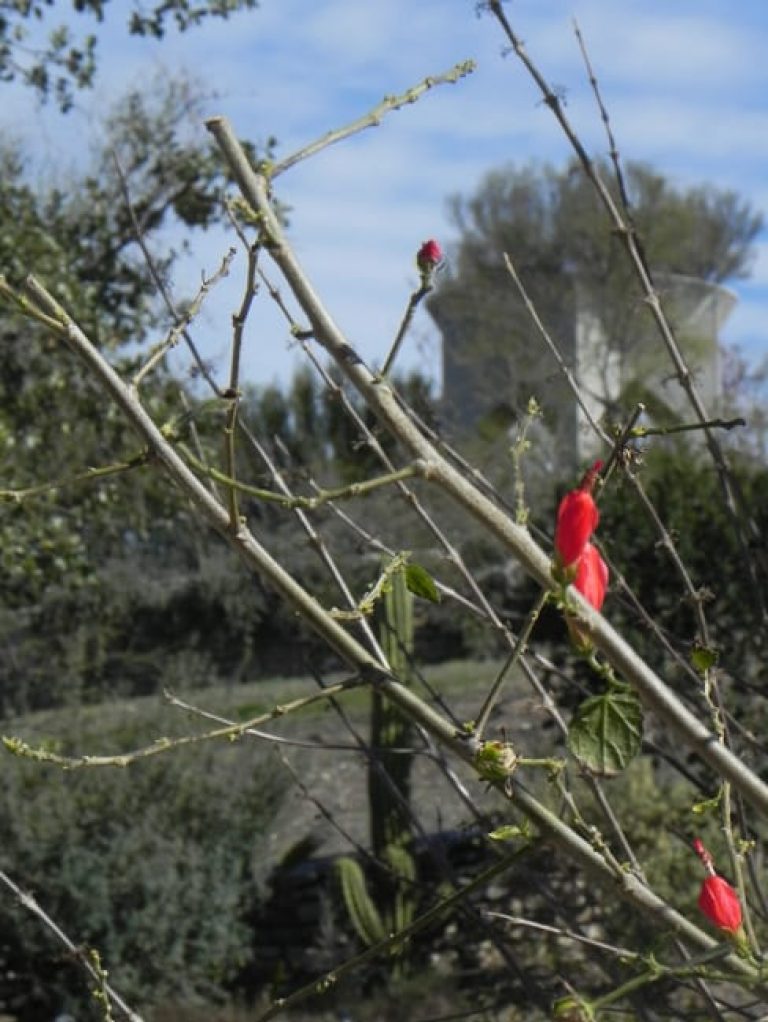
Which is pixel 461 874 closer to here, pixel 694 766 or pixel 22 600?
pixel 694 766

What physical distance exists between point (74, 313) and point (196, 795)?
2249 mm

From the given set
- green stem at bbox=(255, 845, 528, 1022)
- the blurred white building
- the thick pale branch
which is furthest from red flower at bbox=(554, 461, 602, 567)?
the blurred white building

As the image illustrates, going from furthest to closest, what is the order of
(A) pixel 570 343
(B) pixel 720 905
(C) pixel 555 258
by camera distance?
(C) pixel 555 258, (A) pixel 570 343, (B) pixel 720 905

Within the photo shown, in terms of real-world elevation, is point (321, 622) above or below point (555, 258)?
below

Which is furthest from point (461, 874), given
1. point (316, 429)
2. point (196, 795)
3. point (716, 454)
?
point (316, 429)

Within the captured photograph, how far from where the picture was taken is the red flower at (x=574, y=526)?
0.89 meters

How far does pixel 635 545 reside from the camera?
6590 millimetres

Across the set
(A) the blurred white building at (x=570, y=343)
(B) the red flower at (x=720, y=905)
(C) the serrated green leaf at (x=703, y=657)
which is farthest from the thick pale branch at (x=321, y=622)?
(A) the blurred white building at (x=570, y=343)

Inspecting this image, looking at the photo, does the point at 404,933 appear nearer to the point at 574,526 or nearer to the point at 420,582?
the point at 420,582

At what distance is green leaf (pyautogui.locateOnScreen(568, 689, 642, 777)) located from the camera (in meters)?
0.96

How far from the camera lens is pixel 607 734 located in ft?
3.18

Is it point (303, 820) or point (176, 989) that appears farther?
point (303, 820)

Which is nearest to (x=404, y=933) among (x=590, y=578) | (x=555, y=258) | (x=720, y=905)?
(x=720, y=905)

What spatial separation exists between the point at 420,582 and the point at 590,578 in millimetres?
199
